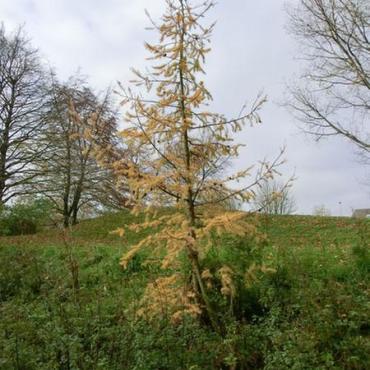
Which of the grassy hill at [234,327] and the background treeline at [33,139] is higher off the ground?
the background treeline at [33,139]

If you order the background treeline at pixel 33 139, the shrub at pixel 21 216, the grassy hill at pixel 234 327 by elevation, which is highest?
the background treeline at pixel 33 139

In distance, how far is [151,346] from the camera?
4.40 metres

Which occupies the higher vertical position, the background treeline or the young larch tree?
the background treeline

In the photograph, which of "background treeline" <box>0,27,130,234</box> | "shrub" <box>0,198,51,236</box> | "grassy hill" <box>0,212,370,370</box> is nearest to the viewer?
"grassy hill" <box>0,212,370,370</box>

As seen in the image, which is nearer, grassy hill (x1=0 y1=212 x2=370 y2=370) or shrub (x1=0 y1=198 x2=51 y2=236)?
grassy hill (x1=0 y1=212 x2=370 y2=370)

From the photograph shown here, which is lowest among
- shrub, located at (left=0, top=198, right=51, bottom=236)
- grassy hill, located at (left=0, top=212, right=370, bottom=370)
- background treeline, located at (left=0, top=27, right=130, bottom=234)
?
grassy hill, located at (left=0, top=212, right=370, bottom=370)

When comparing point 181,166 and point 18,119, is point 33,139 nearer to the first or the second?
point 18,119

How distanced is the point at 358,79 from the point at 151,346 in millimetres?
13162

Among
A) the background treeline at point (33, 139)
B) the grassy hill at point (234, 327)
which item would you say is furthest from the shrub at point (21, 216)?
the grassy hill at point (234, 327)

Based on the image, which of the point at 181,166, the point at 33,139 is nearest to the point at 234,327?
the point at 181,166

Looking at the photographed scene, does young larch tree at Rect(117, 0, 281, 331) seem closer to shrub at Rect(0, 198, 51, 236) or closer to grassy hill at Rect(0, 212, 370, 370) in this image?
grassy hill at Rect(0, 212, 370, 370)

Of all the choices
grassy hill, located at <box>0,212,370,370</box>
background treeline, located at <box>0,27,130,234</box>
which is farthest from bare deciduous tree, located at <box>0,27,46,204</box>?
grassy hill, located at <box>0,212,370,370</box>


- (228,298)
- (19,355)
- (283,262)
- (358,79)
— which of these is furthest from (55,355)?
(358,79)

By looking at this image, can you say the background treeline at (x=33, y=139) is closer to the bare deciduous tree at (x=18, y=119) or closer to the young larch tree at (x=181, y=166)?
the bare deciduous tree at (x=18, y=119)
